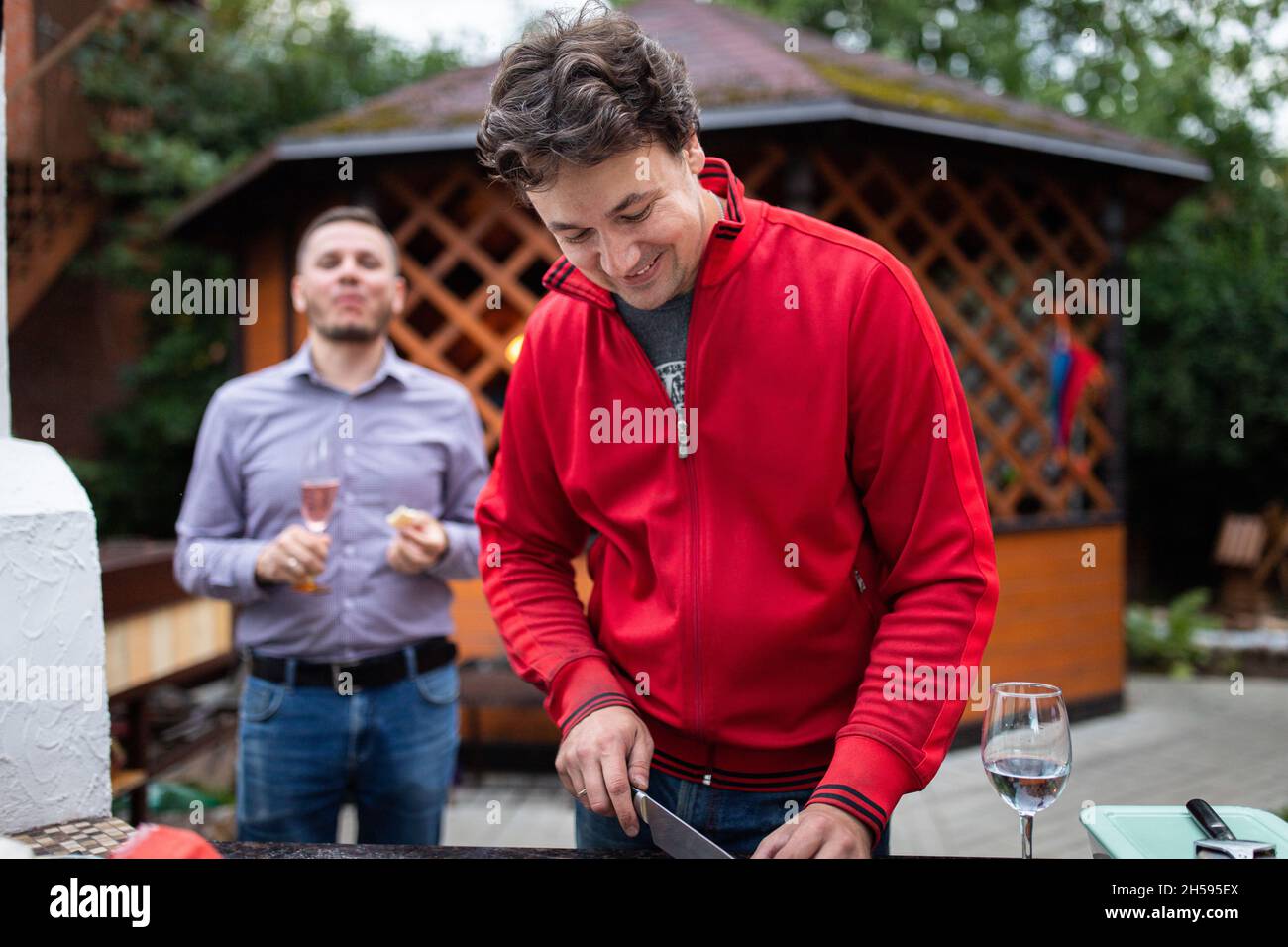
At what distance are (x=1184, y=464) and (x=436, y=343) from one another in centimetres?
704

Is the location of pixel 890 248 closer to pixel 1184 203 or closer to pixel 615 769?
pixel 615 769

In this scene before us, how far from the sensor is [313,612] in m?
2.05

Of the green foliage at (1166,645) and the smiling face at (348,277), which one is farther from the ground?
the smiling face at (348,277)

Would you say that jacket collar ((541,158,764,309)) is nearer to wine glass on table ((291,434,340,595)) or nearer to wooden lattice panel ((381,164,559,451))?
wine glass on table ((291,434,340,595))

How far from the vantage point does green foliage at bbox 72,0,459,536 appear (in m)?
8.20

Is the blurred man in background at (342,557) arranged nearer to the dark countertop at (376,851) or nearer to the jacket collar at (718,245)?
the jacket collar at (718,245)

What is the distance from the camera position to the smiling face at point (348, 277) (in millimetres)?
2104

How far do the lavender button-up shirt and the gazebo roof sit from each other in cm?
256

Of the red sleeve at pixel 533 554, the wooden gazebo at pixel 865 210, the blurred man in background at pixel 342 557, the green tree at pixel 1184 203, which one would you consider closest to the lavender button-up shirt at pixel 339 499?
the blurred man in background at pixel 342 557

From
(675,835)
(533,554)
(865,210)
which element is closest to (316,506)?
(533,554)

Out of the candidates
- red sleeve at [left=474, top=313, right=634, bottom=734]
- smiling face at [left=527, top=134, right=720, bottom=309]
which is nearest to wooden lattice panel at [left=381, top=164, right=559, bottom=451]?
red sleeve at [left=474, top=313, right=634, bottom=734]

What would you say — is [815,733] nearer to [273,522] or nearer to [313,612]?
[313,612]

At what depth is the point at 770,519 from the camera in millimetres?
1145
